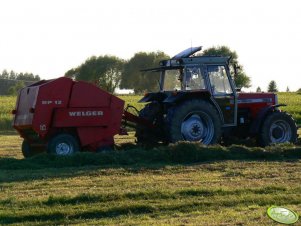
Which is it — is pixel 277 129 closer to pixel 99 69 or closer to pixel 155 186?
pixel 155 186

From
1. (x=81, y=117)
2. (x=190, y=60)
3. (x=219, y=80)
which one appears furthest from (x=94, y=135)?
(x=219, y=80)

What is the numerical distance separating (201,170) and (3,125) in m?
20.7

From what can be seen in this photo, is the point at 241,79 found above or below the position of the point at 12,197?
above

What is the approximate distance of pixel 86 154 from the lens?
1244cm

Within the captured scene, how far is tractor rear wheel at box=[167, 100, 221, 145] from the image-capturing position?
14.2 metres

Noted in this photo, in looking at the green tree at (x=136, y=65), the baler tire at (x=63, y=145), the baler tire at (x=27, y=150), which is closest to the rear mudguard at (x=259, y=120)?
the baler tire at (x=63, y=145)

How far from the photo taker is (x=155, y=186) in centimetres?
938

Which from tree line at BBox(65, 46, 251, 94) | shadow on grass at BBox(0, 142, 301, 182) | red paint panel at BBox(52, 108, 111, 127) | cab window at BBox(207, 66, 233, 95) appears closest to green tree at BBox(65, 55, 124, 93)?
tree line at BBox(65, 46, 251, 94)

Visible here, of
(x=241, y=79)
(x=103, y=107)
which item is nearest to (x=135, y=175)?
(x=103, y=107)

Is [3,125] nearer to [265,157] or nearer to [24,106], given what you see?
[24,106]

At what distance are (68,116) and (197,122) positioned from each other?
288 centimetres

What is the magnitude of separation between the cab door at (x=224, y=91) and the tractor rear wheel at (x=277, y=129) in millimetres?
735

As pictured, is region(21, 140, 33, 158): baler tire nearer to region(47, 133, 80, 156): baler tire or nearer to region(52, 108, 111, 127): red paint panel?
region(47, 133, 80, 156): baler tire

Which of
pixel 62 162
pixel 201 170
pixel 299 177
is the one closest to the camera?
pixel 299 177
